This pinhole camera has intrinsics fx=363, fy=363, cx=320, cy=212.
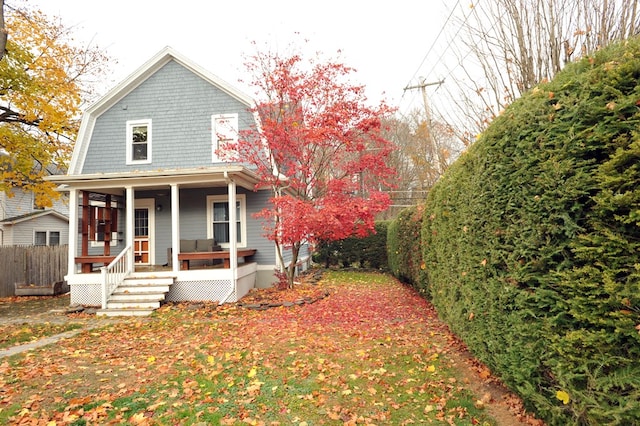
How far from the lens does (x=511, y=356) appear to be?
3.15 m

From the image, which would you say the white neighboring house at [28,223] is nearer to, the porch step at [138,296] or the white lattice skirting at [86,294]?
the white lattice skirting at [86,294]

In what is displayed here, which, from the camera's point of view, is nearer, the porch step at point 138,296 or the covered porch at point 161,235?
the porch step at point 138,296

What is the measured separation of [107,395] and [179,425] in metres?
1.25

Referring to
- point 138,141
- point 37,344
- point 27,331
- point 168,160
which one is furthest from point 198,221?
point 37,344

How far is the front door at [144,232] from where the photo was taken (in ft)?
42.7

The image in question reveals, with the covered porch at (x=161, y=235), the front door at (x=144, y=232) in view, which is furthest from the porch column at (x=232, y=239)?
the front door at (x=144, y=232)

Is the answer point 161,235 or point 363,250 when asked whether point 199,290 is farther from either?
point 363,250

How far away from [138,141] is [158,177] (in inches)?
138

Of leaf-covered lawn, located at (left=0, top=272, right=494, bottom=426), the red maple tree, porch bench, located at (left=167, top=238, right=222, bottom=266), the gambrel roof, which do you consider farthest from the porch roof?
leaf-covered lawn, located at (left=0, top=272, right=494, bottom=426)

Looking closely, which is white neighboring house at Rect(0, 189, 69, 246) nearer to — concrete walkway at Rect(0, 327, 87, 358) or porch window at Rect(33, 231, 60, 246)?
porch window at Rect(33, 231, 60, 246)

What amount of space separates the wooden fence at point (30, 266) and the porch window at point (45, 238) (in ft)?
19.9

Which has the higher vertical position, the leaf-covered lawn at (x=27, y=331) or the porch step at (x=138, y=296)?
the porch step at (x=138, y=296)

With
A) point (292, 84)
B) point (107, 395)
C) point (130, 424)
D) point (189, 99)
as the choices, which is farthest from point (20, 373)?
point (189, 99)

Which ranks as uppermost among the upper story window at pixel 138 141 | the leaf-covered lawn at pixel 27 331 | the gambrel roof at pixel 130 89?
the gambrel roof at pixel 130 89
